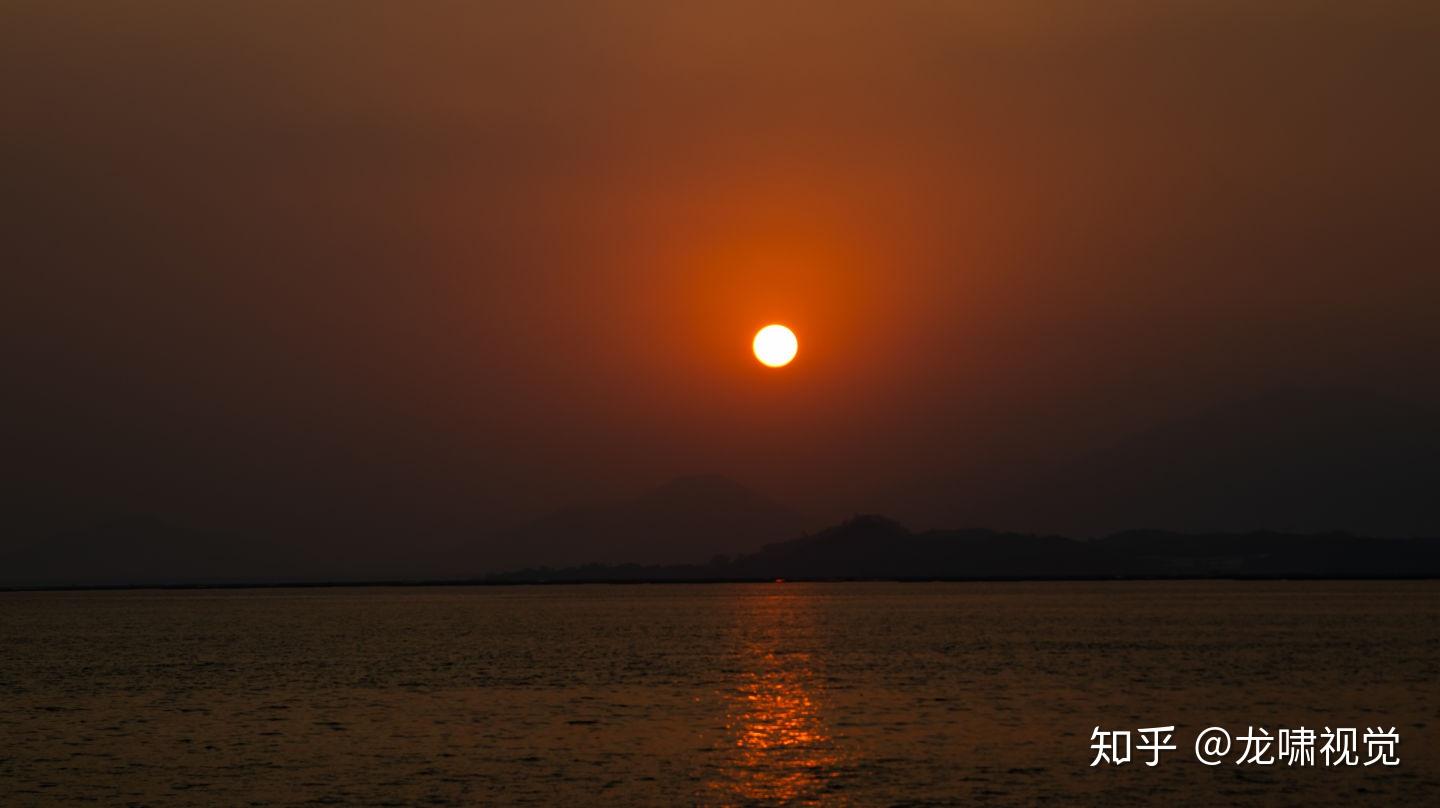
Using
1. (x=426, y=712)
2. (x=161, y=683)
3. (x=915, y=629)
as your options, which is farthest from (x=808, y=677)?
(x=915, y=629)

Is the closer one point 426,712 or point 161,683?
point 426,712

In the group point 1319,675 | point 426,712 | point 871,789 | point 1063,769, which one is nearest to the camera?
point 871,789

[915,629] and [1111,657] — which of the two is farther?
[915,629]

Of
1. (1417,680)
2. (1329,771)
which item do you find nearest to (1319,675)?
(1417,680)

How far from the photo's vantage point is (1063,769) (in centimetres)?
6038

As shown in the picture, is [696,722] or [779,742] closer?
[779,742]

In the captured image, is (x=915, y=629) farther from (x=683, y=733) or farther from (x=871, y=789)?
(x=871, y=789)

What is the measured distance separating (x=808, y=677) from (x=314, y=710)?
37.5m

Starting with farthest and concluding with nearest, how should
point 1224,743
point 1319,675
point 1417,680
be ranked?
point 1319,675 < point 1417,680 < point 1224,743

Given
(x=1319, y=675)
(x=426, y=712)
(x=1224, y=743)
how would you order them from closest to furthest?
(x=1224, y=743)
(x=426, y=712)
(x=1319, y=675)

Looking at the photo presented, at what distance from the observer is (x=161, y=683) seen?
372ft

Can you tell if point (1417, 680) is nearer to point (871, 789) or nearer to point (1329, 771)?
point (1329, 771)

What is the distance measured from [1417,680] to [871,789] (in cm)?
5969

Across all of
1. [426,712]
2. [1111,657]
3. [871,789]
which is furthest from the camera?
[1111,657]
